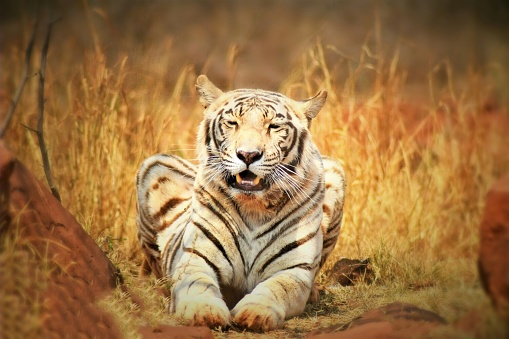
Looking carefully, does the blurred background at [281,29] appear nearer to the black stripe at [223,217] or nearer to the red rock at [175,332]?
the black stripe at [223,217]

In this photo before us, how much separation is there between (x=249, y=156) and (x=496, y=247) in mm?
1874

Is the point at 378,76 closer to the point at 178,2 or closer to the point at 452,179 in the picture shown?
the point at 452,179

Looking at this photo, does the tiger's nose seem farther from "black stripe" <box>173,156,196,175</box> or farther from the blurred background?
the blurred background

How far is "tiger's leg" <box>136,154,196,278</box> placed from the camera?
18.9 ft

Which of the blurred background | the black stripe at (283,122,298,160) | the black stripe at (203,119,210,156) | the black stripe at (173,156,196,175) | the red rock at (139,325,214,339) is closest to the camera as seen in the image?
the red rock at (139,325,214,339)

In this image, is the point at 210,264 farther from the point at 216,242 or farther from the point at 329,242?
the point at 329,242

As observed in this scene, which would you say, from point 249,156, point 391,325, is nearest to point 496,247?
point 391,325

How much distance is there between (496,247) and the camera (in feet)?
9.77

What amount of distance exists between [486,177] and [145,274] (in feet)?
10.9

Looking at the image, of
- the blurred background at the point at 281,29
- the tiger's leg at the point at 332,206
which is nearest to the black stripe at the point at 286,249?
the tiger's leg at the point at 332,206

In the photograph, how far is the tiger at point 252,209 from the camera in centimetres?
462

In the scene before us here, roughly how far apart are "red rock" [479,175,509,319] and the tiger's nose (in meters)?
1.79

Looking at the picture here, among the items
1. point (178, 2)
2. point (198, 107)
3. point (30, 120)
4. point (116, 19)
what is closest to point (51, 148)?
point (30, 120)

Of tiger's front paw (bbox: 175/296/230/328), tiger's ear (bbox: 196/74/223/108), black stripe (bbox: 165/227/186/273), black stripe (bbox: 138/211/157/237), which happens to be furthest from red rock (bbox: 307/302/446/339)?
black stripe (bbox: 138/211/157/237)
